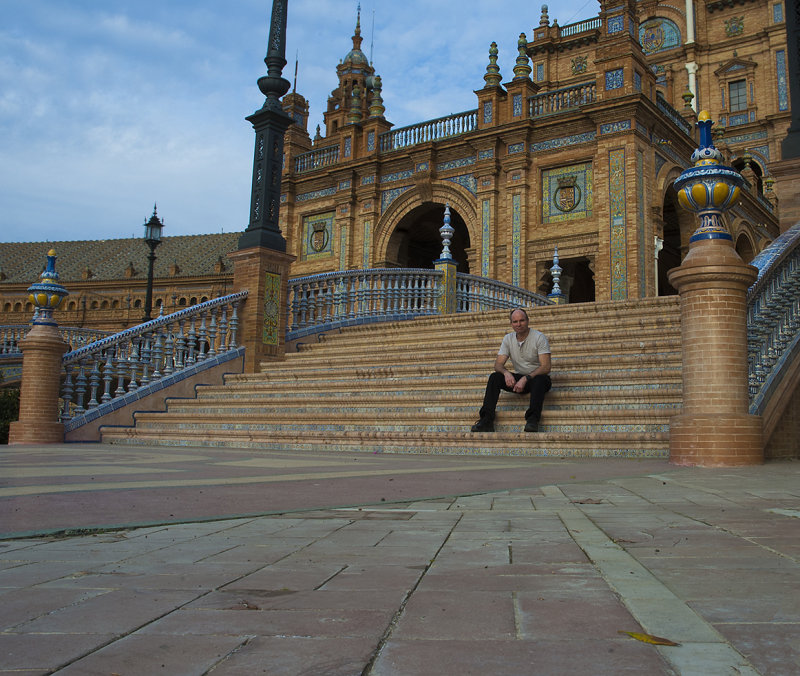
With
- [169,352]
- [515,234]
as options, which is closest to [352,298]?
[169,352]

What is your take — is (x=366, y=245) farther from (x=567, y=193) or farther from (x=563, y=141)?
(x=563, y=141)

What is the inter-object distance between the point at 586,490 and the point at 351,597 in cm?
275

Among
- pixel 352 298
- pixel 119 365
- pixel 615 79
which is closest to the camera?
pixel 119 365

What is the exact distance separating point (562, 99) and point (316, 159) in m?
9.81

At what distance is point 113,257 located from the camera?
153 feet

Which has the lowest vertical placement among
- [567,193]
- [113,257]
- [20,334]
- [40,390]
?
[40,390]

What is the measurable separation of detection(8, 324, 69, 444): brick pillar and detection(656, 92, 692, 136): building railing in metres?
18.6

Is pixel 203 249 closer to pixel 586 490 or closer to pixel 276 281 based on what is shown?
pixel 276 281

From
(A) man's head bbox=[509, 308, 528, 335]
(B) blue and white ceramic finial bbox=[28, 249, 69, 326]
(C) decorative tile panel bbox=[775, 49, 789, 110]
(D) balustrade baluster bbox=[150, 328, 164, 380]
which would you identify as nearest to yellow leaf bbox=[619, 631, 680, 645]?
(A) man's head bbox=[509, 308, 528, 335]

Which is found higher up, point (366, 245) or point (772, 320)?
point (366, 245)

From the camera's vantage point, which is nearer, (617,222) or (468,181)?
(617,222)

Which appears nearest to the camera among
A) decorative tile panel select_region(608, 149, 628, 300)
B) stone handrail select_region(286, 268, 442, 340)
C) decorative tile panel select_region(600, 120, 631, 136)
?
stone handrail select_region(286, 268, 442, 340)

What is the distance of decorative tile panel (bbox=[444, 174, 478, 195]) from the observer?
24.6m

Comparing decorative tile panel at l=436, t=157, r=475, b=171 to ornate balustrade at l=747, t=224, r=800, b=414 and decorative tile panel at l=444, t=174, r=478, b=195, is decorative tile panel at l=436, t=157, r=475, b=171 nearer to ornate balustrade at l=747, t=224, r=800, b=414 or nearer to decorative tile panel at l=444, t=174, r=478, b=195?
decorative tile panel at l=444, t=174, r=478, b=195
